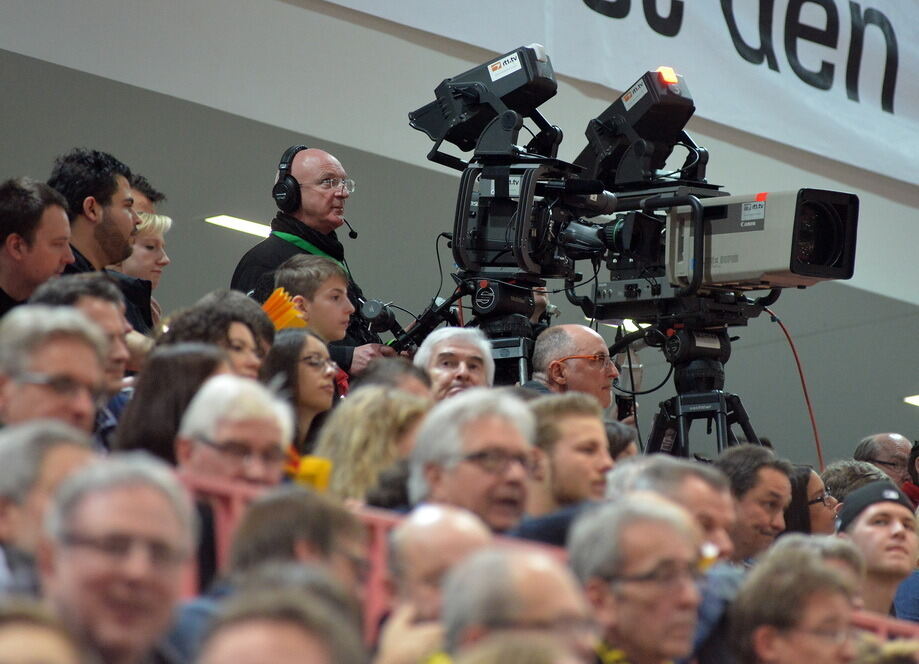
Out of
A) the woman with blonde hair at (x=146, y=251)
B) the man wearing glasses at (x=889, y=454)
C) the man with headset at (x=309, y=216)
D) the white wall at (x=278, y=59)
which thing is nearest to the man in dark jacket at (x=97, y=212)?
the woman with blonde hair at (x=146, y=251)

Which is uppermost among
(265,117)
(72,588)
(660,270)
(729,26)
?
(729,26)

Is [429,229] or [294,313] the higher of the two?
[429,229]

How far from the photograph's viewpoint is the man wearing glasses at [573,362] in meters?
4.33

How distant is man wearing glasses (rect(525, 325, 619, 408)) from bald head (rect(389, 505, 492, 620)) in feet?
7.29

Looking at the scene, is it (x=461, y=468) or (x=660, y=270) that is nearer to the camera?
(x=461, y=468)

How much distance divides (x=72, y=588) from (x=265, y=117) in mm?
3891

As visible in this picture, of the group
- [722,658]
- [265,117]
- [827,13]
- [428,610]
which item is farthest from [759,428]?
[428,610]

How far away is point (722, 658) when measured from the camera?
248 cm

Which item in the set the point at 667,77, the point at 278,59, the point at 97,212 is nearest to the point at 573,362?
the point at 667,77

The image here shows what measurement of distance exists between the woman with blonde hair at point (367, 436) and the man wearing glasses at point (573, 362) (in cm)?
146

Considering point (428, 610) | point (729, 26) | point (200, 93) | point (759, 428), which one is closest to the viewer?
point (428, 610)

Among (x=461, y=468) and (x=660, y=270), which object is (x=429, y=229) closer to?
(x=660, y=270)

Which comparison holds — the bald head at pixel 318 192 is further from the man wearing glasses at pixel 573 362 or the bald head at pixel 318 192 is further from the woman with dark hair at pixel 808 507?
the woman with dark hair at pixel 808 507

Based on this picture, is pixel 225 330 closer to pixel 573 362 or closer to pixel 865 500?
pixel 573 362
